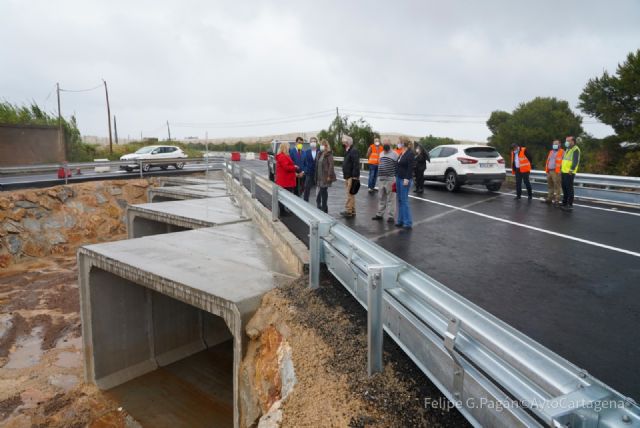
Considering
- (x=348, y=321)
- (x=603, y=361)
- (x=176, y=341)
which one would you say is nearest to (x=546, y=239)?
(x=603, y=361)

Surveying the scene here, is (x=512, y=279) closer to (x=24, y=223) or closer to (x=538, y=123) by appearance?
(x=24, y=223)

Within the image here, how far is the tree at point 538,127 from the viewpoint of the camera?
155ft

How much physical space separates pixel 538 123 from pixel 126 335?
5045cm

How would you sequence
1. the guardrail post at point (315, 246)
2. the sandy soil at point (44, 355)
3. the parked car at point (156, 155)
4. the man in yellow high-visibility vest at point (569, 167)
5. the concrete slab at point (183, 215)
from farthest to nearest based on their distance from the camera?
the parked car at point (156, 155) → the man in yellow high-visibility vest at point (569, 167) → the concrete slab at point (183, 215) → the sandy soil at point (44, 355) → the guardrail post at point (315, 246)

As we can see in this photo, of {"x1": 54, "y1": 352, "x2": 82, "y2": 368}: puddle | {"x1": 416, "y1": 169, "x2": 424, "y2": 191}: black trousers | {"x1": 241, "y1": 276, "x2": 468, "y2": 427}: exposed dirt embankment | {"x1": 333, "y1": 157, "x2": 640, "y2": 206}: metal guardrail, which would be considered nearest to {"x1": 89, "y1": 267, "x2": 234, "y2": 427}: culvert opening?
{"x1": 54, "y1": 352, "x2": 82, "y2": 368}: puddle

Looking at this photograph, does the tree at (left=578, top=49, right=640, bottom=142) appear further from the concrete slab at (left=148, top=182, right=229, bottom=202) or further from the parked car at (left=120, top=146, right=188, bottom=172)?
A: the parked car at (left=120, top=146, right=188, bottom=172)

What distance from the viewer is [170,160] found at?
81.0 ft

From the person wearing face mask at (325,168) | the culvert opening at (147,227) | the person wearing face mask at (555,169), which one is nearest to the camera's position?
the person wearing face mask at (325,168)

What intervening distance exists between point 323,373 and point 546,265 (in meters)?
4.60

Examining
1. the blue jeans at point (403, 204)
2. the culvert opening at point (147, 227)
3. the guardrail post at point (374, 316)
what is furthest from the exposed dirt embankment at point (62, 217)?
the guardrail post at point (374, 316)

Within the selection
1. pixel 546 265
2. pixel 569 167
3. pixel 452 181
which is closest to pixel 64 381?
pixel 546 265

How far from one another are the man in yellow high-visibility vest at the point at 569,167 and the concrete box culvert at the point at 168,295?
8389 mm

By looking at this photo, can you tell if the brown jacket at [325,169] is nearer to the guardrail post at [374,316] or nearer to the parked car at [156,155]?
the guardrail post at [374,316]

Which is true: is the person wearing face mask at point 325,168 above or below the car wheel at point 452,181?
above
